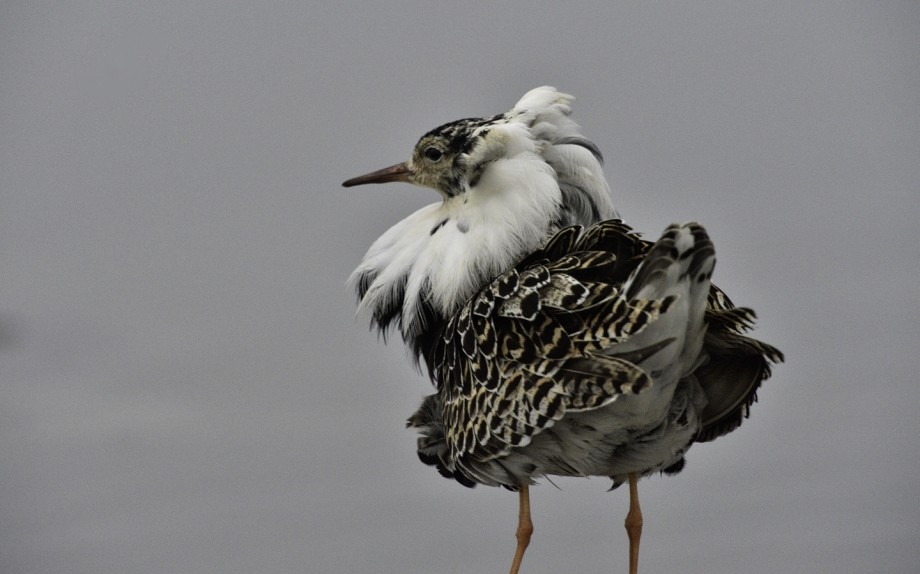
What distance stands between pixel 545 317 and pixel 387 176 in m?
1.94

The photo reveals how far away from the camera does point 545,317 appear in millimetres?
6000

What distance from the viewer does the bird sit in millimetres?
5566

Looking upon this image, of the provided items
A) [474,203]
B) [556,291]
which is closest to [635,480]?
[556,291]

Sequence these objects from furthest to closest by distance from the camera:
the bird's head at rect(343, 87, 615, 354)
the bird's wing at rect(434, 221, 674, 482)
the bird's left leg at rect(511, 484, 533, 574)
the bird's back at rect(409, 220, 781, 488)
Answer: the bird's left leg at rect(511, 484, 533, 574)
the bird's head at rect(343, 87, 615, 354)
the bird's wing at rect(434, 221, 674, 482)
the bird's back at rect(409, 220, 781, 488)

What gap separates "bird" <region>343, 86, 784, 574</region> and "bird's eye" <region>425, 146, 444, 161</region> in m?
0.01

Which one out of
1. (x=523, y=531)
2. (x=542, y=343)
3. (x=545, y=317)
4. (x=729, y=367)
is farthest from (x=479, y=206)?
(x=523, y=531)

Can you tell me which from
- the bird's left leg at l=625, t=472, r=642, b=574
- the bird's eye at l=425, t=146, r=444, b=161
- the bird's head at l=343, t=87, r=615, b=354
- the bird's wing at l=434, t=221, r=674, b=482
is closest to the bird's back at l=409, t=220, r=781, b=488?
the bird's wing at l=434, t=221, r=674, b=482

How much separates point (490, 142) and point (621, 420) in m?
1.94

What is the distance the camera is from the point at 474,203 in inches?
272

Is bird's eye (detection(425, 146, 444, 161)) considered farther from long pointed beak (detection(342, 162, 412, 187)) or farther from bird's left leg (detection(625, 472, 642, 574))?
bird's left leg (detection(625, 472, 642, 574))

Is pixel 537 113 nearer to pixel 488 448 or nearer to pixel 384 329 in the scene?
pixel 384 329

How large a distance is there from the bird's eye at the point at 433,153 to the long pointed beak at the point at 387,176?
0.24 metres

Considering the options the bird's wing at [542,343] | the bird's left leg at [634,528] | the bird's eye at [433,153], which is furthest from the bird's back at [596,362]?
the bird's eye at [433,153]

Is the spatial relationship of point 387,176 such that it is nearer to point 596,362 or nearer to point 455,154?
point 455,154
